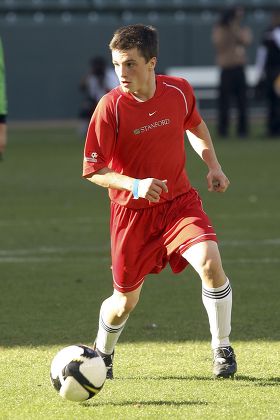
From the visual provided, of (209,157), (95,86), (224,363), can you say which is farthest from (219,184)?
(95,86)

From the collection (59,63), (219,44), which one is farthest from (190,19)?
(219,44)

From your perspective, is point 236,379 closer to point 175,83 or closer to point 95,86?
point 175,83

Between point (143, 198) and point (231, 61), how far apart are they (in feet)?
59.0

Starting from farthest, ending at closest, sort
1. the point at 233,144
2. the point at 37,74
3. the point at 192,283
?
1. the point at 37,74
2. the point at 233,144
3. the point at 192,283

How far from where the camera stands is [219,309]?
655 centimetres

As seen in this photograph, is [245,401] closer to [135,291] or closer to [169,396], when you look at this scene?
[169,396]

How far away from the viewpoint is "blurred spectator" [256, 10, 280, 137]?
78.2 ft

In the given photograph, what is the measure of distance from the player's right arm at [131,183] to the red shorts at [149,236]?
29 centimetres

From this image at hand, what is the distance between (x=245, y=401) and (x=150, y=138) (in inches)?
60.4

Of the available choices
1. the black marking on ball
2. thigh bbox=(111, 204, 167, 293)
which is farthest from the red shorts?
the black marking on ball

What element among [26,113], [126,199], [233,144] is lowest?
[26,113]

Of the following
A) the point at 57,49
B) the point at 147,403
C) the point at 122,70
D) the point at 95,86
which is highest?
the point at 122,70

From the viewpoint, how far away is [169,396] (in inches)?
240

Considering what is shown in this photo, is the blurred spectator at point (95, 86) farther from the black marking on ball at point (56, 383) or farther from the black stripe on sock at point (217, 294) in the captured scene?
the black marking on ball at point (56, 383)
